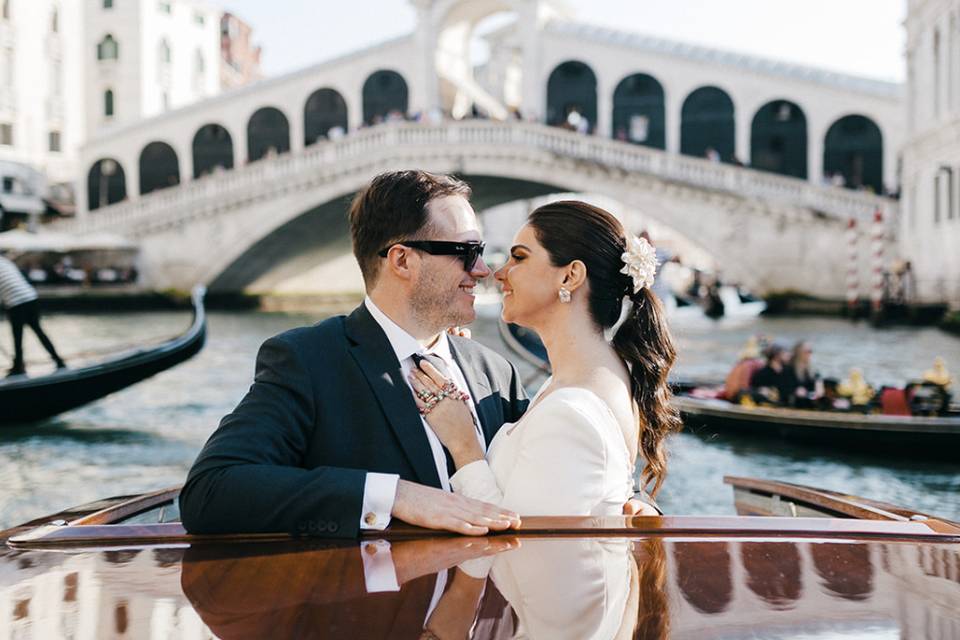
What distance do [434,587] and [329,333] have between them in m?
0.40

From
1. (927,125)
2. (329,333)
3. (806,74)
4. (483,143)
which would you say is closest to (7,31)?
(483,143)

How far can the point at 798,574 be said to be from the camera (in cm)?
84

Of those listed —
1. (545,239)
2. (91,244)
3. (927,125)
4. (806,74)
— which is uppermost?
(806,74)

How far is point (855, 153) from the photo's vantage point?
13.2 m

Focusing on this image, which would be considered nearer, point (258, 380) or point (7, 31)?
point (258, 380)

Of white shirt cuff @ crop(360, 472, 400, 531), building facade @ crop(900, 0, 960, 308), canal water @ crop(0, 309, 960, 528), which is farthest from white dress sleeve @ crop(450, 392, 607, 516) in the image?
building facade @ crop(900, 0, 960, 308)

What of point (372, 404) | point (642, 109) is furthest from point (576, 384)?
point (642, 109)

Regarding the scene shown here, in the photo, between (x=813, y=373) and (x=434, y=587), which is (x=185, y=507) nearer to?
(x=434, y=587)

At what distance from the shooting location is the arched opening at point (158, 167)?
15.6m

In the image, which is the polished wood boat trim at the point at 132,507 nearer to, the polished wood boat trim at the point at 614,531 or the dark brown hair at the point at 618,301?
the polished wood boat trim at the point at 614,531

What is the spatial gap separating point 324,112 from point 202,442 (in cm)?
1132

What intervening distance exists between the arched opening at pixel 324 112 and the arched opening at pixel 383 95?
451 mm

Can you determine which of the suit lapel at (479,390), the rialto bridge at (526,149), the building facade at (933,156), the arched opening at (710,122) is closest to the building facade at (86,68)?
the rialto bridge at (526,149)

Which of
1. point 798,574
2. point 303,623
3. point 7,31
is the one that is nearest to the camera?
point 303,623
